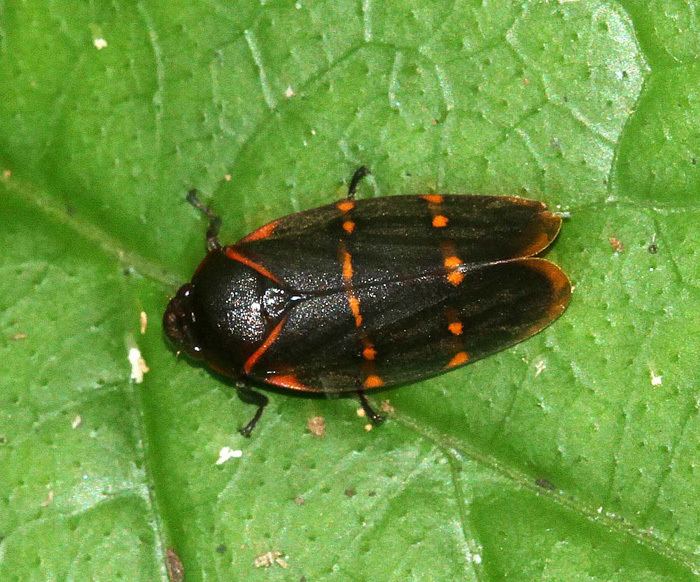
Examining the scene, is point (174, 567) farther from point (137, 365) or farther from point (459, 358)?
point (459, 358)

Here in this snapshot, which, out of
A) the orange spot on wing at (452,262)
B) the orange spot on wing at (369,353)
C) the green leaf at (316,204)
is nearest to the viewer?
the green leaf at (316,204)

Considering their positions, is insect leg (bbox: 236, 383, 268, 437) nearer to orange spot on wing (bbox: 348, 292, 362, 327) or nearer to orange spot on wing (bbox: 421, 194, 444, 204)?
orange spot on wing (bbox: 348, 292, 362, 327)

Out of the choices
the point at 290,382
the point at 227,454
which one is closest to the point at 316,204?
the point at 290,382

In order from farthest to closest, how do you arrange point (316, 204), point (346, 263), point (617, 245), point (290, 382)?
point (316, 204) → point (290, 382) → point (346, 263) → point (617, 245)

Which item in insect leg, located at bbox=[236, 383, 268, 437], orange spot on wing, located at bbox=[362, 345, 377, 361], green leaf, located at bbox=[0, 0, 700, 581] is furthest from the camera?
insect leg, located at bbox=[236, 383, 268, 437]

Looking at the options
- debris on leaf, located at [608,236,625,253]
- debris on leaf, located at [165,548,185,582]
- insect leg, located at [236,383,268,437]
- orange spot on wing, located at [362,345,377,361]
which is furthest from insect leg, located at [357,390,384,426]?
debris on leaf, located at [608,236,625,253]

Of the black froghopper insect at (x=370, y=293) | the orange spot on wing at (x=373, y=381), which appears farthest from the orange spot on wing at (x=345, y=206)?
the orange spot on wing at (x=373, y=381)

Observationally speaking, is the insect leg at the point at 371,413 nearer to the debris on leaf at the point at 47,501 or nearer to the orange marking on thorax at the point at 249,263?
the orange marking on thorax at the point at 249,263
